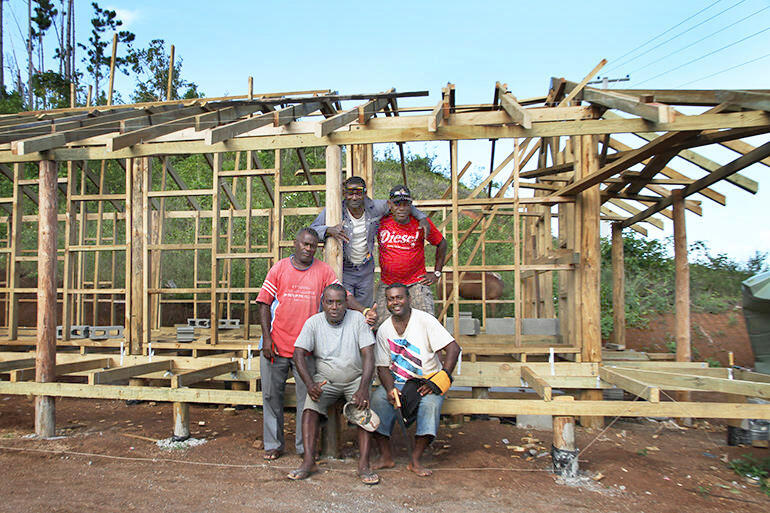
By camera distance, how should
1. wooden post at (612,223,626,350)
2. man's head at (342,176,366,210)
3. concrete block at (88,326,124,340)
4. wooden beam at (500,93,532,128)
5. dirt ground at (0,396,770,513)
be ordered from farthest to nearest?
wooden post at (612,223,626,350) < concrete block at (88,326,124,340) < man's head at (342,176,366,210) < wooden beam at (500,93,532,128) < dirt ground at (0,396,770,513)

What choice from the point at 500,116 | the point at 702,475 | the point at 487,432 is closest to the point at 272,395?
the point at 487,432

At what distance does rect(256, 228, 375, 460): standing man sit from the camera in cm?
514

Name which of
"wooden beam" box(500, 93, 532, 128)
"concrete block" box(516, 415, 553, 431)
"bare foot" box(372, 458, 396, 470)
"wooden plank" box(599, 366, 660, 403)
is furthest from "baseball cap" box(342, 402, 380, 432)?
"concrete block" box(516, 415, 553, 431)

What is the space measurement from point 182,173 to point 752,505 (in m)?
22.0

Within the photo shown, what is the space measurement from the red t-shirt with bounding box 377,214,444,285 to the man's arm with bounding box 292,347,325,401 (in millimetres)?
1317

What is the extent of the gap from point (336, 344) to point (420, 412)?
90 cm

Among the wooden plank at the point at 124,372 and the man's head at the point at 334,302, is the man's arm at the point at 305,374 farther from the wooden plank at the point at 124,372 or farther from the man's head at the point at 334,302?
the wooden plank at the point at 124,372

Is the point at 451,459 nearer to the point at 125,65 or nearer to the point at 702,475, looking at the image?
the point at 702,475

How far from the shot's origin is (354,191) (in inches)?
218

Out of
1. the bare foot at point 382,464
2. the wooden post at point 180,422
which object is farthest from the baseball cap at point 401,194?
the wooden post at point 180,422

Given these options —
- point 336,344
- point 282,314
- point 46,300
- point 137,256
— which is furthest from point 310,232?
point 137,256

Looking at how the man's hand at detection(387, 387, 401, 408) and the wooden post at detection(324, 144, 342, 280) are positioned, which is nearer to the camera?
the man's hand at detection(387, 387, 401, 408)

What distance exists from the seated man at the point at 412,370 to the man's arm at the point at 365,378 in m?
0.17

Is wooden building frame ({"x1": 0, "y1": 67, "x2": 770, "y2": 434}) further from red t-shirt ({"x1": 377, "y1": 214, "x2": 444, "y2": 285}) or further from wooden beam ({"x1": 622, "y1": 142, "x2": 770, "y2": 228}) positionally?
red t-shirt ({"x1": 377, "y1": 214, "x2": 444, "y2": 285})
